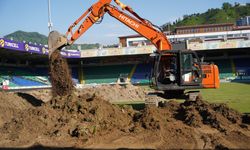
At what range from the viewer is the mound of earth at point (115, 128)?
7.62m

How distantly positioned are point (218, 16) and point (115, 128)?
13442cm

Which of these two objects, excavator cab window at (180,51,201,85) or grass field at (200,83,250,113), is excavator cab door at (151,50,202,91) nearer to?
excavator cab window at (180,51,201,85)

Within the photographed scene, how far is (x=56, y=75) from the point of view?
13281 mm

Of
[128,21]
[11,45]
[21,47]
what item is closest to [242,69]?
[21,47]

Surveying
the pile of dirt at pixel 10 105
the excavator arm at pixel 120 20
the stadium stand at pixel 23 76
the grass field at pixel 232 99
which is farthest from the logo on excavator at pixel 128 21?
the stadium stand at pixel 23 76

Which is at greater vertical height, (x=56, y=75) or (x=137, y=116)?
(x=56, y=75)

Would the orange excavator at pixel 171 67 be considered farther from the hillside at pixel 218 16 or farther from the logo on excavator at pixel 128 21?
the hillside at pixel 218 16

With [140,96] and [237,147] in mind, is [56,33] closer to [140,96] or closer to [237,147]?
[237,147]

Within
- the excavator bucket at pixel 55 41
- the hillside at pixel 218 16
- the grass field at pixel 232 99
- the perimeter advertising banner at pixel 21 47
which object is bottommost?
the grass field at pixel 232 99

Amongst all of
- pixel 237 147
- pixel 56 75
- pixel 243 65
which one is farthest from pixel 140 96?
pixel 243 65

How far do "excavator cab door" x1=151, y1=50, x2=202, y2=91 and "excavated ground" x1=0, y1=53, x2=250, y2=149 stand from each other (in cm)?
178

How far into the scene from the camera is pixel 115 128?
9016 mm

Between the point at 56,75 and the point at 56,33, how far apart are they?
1.84 m

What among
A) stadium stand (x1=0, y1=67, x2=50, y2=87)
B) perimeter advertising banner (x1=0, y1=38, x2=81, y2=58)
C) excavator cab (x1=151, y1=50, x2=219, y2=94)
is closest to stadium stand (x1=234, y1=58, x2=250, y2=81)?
stadium stand (x1=0, y1=67, x2=50, y2=87)
